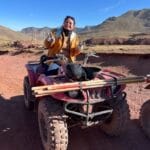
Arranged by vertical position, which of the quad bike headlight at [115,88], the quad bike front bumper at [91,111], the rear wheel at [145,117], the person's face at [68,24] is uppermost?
the person's face at [68,24]

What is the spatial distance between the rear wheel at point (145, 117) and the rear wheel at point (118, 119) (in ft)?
2.14

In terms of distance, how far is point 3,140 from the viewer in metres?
6.36

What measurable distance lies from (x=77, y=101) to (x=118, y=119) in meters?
1.09

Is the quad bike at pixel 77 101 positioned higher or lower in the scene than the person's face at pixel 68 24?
lower

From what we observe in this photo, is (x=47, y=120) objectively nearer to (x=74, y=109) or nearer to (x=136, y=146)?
(x=74, y=109)

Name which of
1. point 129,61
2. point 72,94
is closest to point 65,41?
point 72,94

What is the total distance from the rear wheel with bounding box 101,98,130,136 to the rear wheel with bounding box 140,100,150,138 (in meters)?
0.65

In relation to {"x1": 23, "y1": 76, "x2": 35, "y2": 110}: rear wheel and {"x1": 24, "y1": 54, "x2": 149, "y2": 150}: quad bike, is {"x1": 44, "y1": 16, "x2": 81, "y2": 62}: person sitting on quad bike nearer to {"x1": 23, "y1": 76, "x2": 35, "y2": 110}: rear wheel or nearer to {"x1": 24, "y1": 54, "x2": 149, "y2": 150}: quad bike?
{"x1": 24, "y1": 54, "x2": 149, "y2": 150}: quad bike

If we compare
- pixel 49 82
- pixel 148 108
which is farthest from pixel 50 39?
pixel 148 108

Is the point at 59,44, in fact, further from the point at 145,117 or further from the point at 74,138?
the point at 145,117

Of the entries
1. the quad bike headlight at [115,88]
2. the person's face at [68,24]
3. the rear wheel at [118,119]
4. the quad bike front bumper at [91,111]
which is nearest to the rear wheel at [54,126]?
the quad bike front bumper at [91,111]

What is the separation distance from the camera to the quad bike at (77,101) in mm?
5273

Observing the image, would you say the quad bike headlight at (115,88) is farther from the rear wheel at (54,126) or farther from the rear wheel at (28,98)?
the rear wheel at (28,98)

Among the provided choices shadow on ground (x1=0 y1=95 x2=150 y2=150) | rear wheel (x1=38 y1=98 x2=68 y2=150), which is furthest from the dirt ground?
rear wheel (x1=38 y1=98 x2=68 y2=150)
